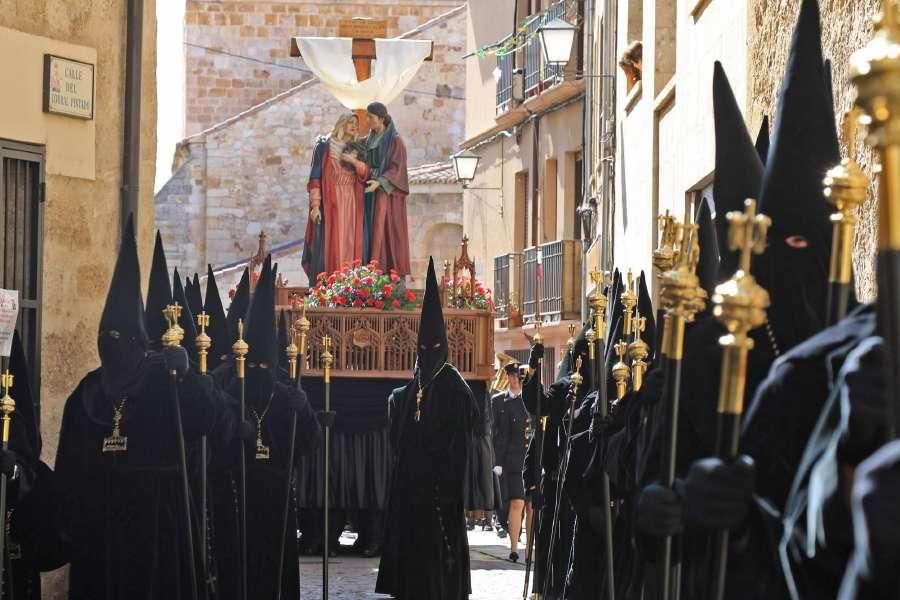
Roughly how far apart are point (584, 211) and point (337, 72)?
19.5 feet

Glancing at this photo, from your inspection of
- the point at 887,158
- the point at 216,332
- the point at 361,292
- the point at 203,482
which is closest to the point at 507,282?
the point at 361,292

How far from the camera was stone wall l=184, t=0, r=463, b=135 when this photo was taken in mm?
47875

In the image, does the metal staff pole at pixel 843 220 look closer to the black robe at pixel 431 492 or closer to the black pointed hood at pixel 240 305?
the black robe at pixel 431 492

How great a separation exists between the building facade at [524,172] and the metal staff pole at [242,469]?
1649 centimetres

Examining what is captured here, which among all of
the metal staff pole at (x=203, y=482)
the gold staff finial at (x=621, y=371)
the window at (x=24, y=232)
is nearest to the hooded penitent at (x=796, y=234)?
the gold staff finial at (x=621, y=371)

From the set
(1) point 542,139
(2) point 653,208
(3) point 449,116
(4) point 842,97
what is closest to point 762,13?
(4) point 842,97

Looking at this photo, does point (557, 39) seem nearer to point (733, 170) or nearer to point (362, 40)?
point (362, 40)

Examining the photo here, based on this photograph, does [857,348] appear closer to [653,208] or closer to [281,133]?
[653,208]

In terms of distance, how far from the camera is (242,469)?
11.9 m

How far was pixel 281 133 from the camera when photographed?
4388cm

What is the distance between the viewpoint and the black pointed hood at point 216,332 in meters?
13.1

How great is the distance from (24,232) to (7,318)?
7.77 feet

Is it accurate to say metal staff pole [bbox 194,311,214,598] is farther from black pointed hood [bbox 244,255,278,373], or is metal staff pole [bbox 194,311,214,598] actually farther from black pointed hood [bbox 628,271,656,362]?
black pointed hood [bbox 628,271,656,362]

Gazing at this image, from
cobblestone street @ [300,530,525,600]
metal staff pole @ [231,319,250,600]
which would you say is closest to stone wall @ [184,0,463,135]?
cobblestone street @ [300,530,525,600]
